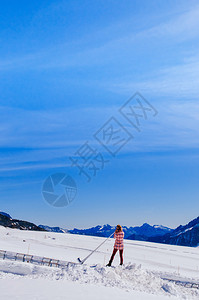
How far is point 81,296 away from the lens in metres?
10.6

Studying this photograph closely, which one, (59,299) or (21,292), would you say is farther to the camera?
(21,292)

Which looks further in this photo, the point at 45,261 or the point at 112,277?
the point at 45,261

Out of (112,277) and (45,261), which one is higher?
(112,277)

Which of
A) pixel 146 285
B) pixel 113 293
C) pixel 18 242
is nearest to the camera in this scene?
pixel 113 293

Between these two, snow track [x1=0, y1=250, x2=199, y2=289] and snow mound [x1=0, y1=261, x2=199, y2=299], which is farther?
snow track [x1=0, y1=250, x2=199, y2=289]

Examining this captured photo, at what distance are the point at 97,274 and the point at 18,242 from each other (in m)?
22.6

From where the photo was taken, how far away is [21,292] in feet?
35.2

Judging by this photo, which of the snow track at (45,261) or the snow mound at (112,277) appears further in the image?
the snow track at (45,261)

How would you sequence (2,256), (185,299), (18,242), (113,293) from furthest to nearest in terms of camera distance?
(18,242) < (2,256) < (185,299) < (113,293)

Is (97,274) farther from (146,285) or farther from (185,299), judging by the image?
(185,299)

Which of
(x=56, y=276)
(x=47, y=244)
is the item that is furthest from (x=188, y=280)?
(x=47, y=244)

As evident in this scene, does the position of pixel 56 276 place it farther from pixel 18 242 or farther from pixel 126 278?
pixel 18 242

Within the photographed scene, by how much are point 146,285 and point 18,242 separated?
23.2m

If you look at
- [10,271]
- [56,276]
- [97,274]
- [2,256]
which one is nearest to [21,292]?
[56,276]
